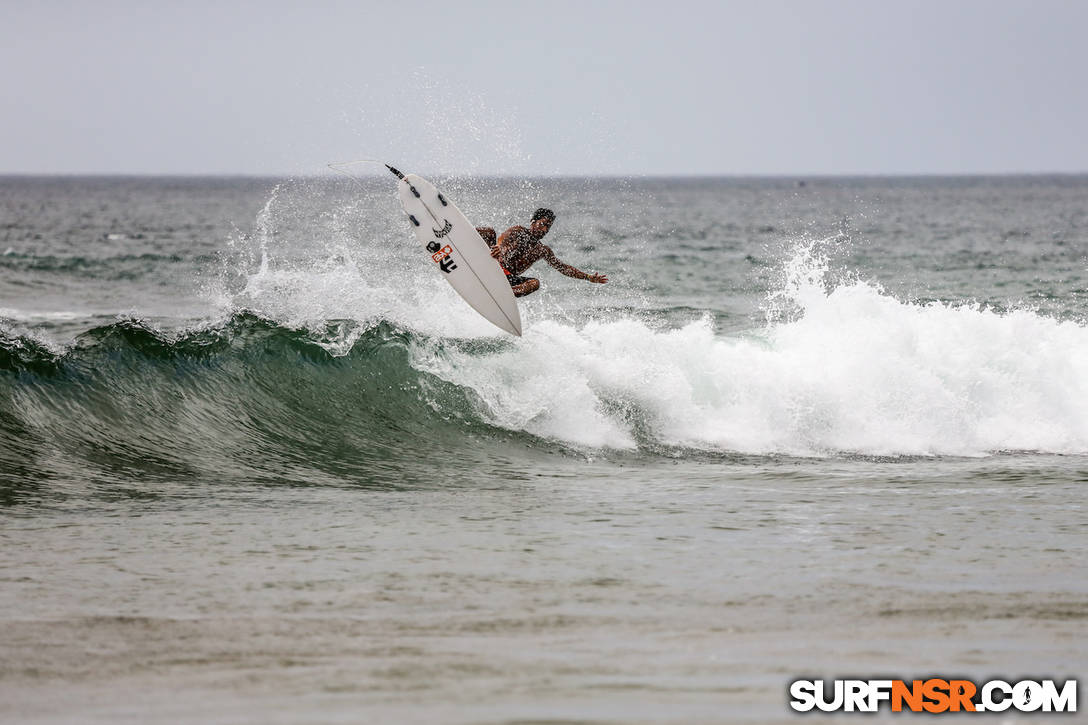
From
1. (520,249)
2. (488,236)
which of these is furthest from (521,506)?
(488,236)

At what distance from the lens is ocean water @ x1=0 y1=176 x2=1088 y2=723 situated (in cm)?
512

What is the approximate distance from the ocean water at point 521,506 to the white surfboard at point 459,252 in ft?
2.04

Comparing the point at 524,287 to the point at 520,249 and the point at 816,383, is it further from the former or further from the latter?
the point at 816,383

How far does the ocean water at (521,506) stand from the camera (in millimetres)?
5117

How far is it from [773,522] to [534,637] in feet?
9.26

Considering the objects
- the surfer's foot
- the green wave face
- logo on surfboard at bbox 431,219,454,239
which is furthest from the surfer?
the green wave face

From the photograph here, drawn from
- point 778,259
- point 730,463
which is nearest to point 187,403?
point 730,463

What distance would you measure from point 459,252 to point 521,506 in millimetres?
4030

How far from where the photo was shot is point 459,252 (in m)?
11.9

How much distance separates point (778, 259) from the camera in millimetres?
34469

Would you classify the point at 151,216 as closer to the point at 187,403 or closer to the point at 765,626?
the point at 187,403

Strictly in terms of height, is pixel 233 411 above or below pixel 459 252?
below

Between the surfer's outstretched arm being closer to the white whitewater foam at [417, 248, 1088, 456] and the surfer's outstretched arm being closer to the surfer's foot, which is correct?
the surfer's foot

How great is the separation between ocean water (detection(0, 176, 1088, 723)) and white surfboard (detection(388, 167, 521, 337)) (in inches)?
24.5
